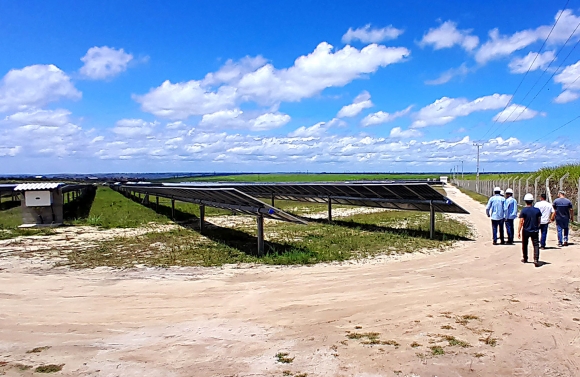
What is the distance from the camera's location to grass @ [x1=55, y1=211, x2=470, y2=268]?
1189 cm

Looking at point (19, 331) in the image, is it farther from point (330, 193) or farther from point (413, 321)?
point (330, 193)

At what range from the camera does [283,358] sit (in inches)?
206

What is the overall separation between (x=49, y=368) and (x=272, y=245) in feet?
31.5

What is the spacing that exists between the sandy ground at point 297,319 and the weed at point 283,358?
0.21 feet

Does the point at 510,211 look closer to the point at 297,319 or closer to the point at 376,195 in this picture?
the point at 376,195

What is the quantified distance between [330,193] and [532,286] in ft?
42.8

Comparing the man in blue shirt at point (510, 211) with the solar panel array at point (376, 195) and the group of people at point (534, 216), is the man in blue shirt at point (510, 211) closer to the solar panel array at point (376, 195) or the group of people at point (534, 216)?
the group of people at point (534, 216)

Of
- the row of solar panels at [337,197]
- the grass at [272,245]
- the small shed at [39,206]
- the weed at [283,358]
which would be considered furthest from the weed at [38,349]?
the small shed at [39,206]

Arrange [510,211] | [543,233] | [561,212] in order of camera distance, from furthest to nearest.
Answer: [510,211] < [543,233] < [561,212]

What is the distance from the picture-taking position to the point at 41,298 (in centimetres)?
823

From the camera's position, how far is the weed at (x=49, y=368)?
4910 millimetres

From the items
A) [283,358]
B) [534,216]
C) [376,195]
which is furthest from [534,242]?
[376,195]

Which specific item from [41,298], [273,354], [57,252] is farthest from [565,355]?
[57,252]

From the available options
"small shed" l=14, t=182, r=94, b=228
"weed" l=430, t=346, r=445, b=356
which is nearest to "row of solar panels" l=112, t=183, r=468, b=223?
"small shed" l=14, t=182, r=94, b=228
